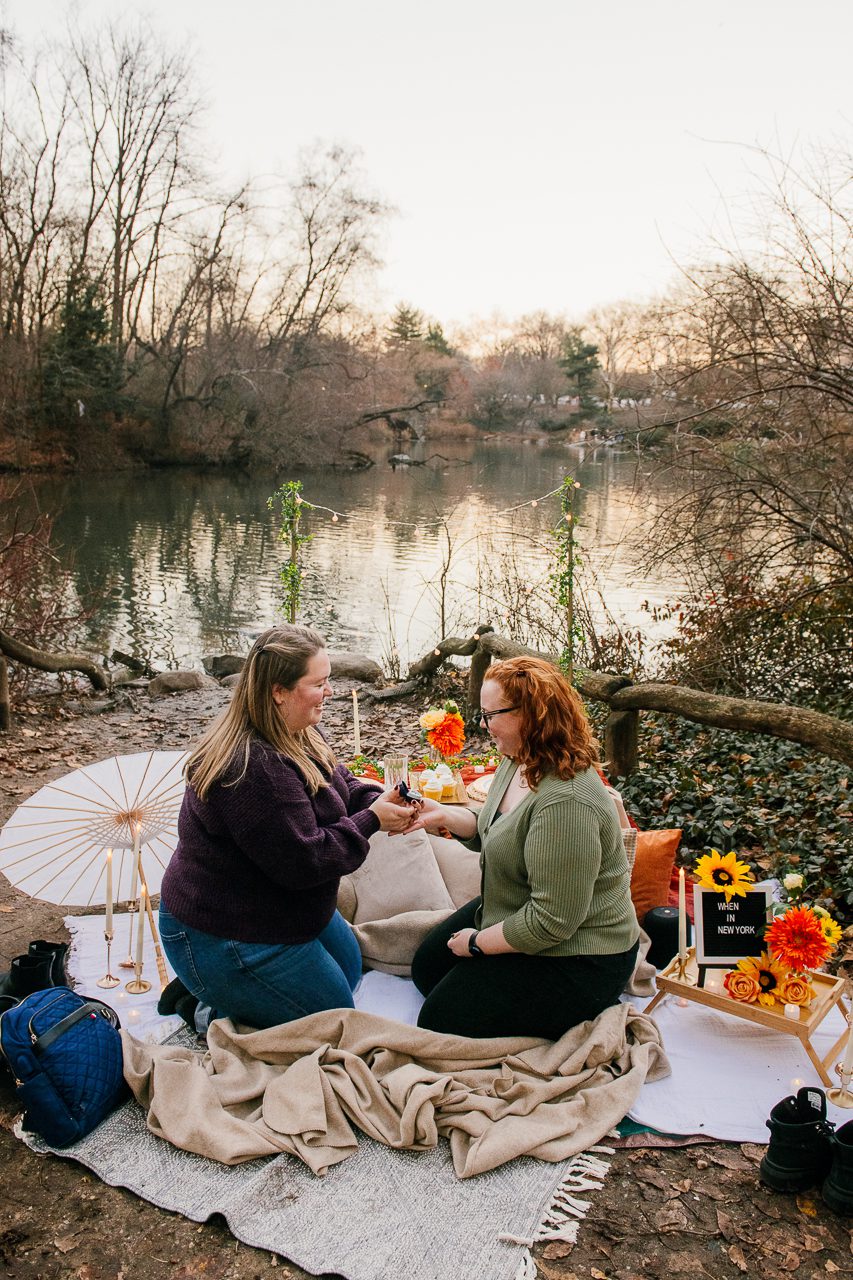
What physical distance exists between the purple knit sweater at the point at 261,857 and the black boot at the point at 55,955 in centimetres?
61

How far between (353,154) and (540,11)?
28.3 metres

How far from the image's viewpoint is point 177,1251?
7.92ft

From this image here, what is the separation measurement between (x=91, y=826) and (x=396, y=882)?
4.17 feet

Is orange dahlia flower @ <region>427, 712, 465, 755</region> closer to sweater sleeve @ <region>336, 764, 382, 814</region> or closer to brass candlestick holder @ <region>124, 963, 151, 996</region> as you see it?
sweater sleeve @ <region>336, 764, 382, 814</region>

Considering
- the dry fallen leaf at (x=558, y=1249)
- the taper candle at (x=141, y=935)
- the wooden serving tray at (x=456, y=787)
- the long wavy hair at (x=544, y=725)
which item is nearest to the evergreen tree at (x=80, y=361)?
the wooden serving tray at (x=456, y=787)

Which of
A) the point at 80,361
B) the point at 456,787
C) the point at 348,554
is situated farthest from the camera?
the point at 80,361

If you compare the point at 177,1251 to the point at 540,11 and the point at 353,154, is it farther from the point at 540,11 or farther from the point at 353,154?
the point at 353,154

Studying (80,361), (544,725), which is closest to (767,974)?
(544,725)

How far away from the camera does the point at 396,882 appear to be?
13.1 feet

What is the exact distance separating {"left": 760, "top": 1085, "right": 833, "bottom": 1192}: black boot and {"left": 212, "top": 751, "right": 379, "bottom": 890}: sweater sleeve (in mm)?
1489

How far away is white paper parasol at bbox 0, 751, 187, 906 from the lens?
3438mm

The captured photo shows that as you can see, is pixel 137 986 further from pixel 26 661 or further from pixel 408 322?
pixel 408 322

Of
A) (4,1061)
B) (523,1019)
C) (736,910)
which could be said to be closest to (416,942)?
(523,1019)

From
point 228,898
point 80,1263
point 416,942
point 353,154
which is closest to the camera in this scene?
point 80,1263
